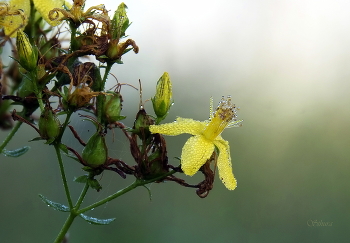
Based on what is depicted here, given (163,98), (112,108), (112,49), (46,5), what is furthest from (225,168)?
(46,5)

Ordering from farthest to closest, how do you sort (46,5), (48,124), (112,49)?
(46,5) → (112,49) → (48,124)

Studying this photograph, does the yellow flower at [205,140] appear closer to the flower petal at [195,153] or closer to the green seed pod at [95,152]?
the flower petal at [195,153]

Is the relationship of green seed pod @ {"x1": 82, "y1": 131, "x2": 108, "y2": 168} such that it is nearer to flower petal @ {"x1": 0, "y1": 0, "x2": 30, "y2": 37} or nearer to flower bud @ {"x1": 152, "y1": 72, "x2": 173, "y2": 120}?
flower bud @ {"x1": 152, "y1": 72, "x2": 173, "y2": 120}

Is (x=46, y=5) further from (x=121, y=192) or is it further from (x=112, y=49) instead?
(x=121, y=192)

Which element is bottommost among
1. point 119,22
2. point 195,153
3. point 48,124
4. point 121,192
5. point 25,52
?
point 121,192

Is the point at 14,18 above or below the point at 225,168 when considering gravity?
above

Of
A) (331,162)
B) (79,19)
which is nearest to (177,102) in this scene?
(331,162)
